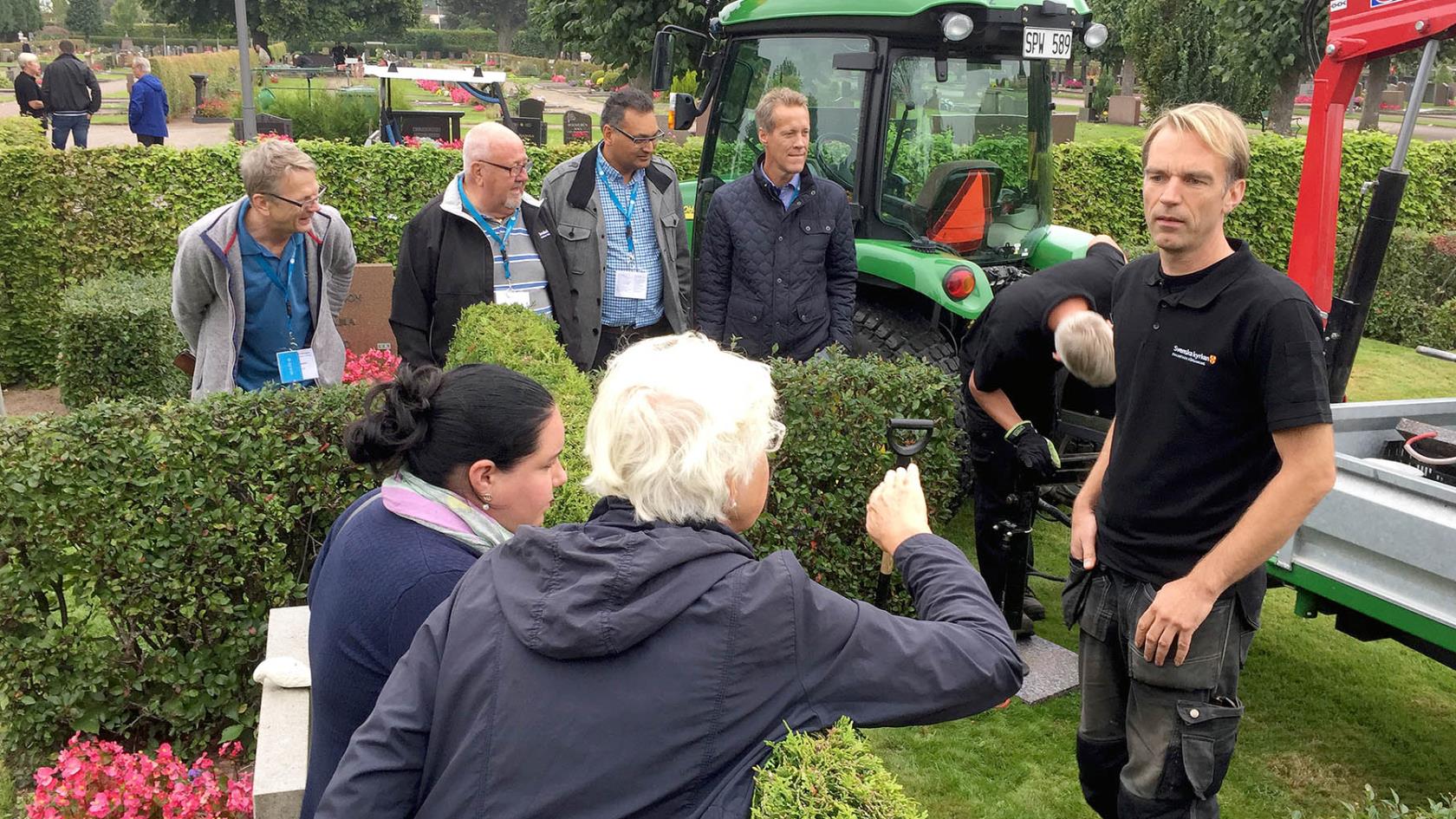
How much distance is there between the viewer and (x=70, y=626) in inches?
154

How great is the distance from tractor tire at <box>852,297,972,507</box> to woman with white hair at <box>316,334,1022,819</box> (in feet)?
14.2

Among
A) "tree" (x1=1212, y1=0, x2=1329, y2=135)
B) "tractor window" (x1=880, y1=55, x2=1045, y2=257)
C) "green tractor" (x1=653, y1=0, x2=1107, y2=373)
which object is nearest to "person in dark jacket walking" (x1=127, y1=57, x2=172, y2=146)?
"green tractor" (x1=653, y1=0, x2=1107, y2=373)

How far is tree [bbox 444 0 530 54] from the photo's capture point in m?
84.1

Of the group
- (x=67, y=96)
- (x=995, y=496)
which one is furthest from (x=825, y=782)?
(x=67, y=96)

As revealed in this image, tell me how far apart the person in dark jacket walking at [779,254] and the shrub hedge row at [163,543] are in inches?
48.3

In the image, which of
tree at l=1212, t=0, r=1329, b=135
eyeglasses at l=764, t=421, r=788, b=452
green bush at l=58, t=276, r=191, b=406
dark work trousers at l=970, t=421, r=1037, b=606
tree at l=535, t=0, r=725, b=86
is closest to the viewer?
eyeglasses at l=764, t=421, r=788, b=452

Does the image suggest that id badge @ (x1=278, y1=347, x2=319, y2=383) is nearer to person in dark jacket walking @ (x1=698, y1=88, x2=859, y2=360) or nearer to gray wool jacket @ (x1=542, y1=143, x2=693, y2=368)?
gray wool jacket @ (x1=542, y1=143, x2=693, y2=368)

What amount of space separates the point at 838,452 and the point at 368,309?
16.4ft

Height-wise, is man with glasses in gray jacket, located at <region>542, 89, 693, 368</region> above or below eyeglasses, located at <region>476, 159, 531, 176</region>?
below

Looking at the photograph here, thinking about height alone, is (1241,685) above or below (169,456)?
Result: below

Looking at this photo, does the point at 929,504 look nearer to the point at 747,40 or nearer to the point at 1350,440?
the point at 1350,440

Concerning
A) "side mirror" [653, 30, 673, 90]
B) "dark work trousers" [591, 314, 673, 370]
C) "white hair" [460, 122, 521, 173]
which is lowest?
"dark work trousers" [591, 314, 673, 370]

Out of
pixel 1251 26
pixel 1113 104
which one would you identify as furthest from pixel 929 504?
pixel 1113 104

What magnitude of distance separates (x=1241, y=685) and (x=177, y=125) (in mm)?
31937
